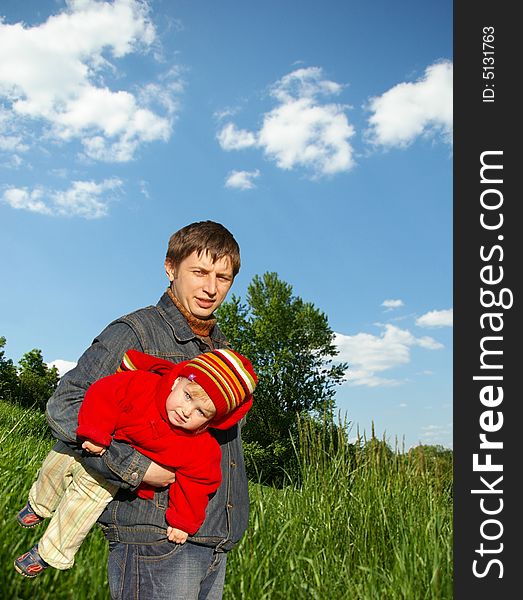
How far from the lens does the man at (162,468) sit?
2119 millimetres

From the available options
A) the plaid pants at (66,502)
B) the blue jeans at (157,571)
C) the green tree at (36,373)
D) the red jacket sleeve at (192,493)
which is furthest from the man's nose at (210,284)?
the green tree at (36,373)

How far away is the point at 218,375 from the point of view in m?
2.10

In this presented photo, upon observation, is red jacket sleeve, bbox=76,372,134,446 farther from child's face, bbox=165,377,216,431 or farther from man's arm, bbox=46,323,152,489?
child's face, bbox=165,377,216,431

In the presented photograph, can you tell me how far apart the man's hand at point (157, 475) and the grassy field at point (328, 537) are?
4.84ft

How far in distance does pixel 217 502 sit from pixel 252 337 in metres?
23.7

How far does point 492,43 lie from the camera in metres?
3.71

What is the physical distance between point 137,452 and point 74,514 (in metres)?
0.43

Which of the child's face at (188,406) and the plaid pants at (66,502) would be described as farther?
the plaid pants at (66,502)

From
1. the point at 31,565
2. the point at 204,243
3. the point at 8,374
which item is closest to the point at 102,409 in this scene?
the point at 204,243

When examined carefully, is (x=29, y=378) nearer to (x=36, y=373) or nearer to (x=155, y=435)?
(x=36, y=373)

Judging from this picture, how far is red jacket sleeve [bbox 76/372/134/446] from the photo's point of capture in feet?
Answer: 6.79

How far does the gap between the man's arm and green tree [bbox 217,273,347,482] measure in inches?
861

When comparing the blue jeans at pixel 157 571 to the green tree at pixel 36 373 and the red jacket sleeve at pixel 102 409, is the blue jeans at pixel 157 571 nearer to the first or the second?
the red jacket sleeve at pixel 102 409

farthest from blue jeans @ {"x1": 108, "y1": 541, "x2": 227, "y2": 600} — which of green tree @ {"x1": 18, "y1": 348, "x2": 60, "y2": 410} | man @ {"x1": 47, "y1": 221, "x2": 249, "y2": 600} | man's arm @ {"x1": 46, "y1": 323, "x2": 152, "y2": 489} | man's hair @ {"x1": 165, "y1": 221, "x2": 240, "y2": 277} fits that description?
green tree @ {"x1": 18, "y1": 348, "x2": 60, "y2": 410}
